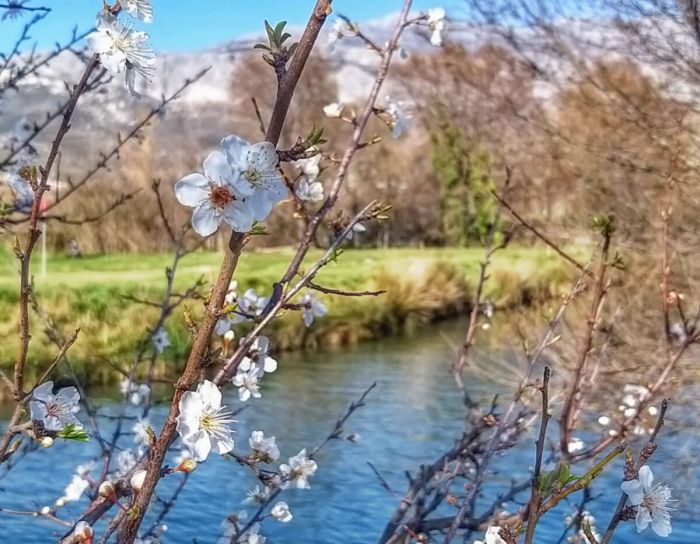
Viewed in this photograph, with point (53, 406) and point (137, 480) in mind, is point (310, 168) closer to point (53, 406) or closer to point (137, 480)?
point (53, 406)

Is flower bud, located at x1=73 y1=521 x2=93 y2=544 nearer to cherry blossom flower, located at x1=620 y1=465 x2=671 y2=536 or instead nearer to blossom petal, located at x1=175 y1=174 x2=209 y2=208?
blossom petal, located at x1=175 y1=174 x2=209 y2=208

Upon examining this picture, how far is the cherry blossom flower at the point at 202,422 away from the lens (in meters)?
0.95

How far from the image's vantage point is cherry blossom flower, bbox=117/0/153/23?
3.58 ft

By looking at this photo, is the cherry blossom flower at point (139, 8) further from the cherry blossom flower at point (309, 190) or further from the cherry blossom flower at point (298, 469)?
the cherry blossom flower at point (298, 469)

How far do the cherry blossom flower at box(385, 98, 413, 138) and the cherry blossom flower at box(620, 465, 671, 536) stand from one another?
2.54 ft

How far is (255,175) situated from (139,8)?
302mm

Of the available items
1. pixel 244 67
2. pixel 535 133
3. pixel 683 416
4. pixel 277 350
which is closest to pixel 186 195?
pixel 683 416

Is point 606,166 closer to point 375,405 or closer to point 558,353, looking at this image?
point 558,353


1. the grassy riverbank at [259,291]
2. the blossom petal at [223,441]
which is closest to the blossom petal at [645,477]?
the blossom petal at [223,441]

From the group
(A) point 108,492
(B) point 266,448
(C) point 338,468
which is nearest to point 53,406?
(A) point 108,492

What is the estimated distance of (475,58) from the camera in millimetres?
7492

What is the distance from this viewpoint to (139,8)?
1103 millimetres

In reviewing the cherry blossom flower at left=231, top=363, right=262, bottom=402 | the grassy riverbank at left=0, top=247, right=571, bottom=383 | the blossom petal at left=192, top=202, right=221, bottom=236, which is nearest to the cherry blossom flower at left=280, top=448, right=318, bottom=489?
the cherry blossom flower at left=231, top=363, right=262, bottom=402

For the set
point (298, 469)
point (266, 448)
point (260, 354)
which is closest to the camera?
point (260, 354)
